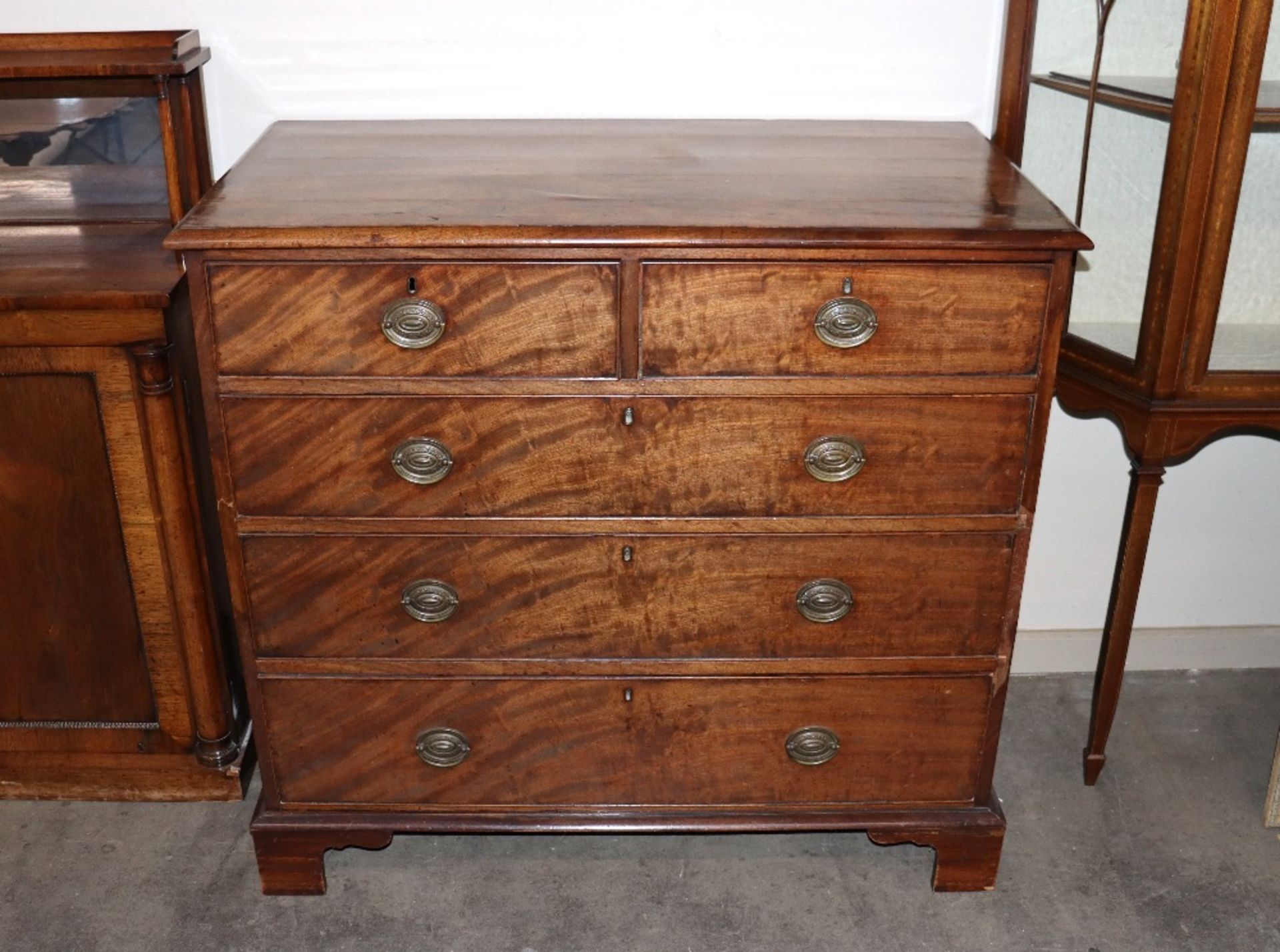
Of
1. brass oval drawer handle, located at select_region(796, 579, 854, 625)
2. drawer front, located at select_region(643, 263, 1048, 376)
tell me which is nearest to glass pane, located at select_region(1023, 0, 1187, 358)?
drawer front, located at select_region(643, 263, 1048, 376)

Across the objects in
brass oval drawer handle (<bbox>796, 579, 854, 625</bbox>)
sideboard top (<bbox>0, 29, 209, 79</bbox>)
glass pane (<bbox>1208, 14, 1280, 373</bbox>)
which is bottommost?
brass oval drawer handle (<bbox>796, 579, 854, 625</bbox>)

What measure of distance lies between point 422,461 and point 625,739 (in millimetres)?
593

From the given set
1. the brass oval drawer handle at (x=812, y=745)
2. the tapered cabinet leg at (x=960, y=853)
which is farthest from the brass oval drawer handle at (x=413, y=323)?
the tapered cabinet leg at (x=960, y=853)

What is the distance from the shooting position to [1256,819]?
248 centimetres

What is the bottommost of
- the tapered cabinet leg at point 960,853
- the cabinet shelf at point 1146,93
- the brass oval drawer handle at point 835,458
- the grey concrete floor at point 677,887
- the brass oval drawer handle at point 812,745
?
the grey concrete floor at point 677,887

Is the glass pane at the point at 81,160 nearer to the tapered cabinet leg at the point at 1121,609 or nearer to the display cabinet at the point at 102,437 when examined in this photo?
the display cabinet at the point at 102,437

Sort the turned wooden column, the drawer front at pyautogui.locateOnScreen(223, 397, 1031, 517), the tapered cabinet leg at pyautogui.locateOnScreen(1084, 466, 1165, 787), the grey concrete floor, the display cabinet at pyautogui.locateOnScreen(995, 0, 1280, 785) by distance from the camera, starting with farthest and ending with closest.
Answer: the tapered cabinet leg at pyautogui.locateOnScreen(1084, 466, 1165, 787) → the grey concrete floor → the turned wooden column → the display cabinet at pyautogui.locateOnScreen(995, 0, 1280, 785) → the drawer front at pyautogui.locateOnScreen(223, 397, 1031, 517)

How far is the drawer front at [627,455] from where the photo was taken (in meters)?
1.88

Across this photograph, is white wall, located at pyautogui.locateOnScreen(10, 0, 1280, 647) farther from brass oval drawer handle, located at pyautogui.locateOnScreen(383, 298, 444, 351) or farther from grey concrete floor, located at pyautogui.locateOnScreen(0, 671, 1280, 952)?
grey concrete floor, located at pyautogui.locateOnScreen(0, 671, 1280, 952)

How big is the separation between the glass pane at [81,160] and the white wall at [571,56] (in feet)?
0.49

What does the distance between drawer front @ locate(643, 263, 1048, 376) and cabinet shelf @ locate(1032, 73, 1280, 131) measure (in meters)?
0.45

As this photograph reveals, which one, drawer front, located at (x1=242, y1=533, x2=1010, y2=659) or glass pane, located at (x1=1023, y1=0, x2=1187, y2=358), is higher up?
glass pane, located at (x1=1023, y1=0, x2=1187, y2=358)

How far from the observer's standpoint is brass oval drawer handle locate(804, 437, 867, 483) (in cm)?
191

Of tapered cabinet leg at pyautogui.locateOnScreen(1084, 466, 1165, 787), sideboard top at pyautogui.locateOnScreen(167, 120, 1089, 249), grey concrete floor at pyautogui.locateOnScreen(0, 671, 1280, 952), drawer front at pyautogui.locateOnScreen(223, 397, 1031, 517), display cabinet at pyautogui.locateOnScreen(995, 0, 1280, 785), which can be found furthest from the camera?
tapered cabinet leg at pyautogui.locateOnScreen(1084, 466, 1165, 787)
